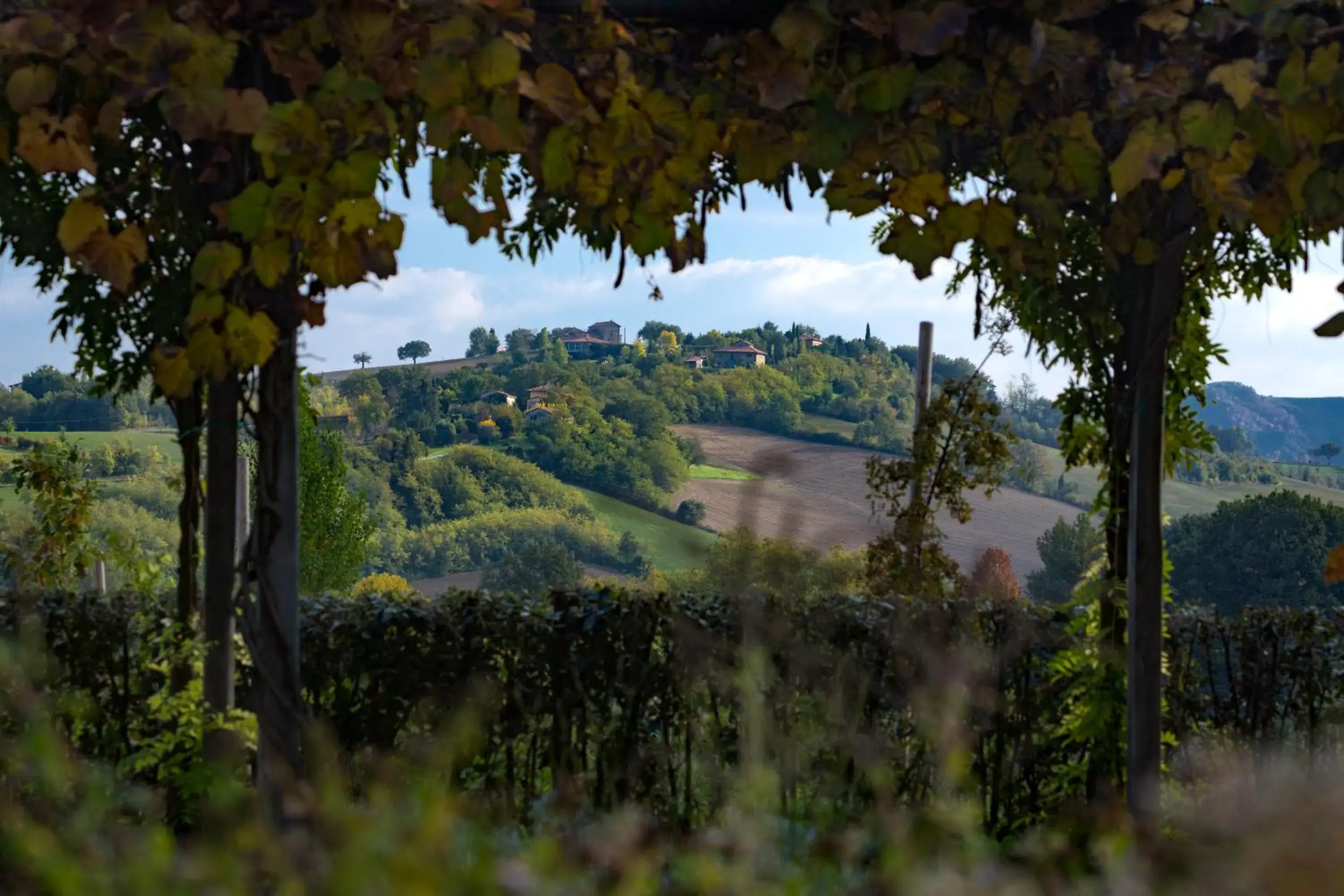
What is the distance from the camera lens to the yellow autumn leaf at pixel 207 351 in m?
2.73

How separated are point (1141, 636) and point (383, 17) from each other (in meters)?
2.72

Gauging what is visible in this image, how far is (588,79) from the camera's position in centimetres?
279

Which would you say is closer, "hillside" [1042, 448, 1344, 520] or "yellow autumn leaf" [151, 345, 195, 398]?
"yellow autumn leaf" [151, 345, 195, 398]

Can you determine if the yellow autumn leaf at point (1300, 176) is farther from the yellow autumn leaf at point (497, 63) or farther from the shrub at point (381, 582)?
the shrub at point (381, 582)

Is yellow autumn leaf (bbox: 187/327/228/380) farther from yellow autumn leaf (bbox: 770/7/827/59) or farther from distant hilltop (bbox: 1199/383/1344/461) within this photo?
distant hilltop (bbox: 1199/383/1344/461)

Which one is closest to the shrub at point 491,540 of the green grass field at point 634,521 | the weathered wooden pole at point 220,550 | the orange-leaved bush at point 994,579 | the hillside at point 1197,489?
the green grass field at point 634,521

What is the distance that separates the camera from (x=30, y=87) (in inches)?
102

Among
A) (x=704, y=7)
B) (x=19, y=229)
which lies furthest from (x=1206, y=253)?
(x=19, y=229)

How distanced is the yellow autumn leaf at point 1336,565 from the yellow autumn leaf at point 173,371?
2777 millimetres

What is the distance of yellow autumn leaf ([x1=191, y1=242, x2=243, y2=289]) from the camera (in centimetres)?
271

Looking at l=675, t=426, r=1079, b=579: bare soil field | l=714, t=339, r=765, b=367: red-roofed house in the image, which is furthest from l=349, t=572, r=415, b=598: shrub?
l=714, t=339, r=765, b=367: red-roofed house

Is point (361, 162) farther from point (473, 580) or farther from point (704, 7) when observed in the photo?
point (473, 580)

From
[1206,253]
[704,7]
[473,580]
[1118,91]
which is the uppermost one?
[704,7]

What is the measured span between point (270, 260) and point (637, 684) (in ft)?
6.15
